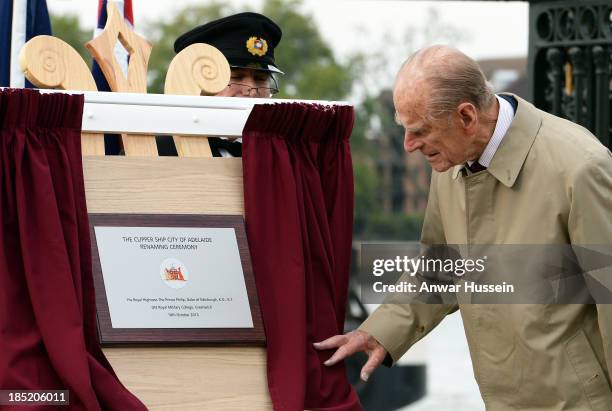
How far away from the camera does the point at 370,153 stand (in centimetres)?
4981

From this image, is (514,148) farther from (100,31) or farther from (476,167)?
(100,31)

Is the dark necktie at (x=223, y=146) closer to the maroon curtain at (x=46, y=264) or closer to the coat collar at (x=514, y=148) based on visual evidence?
the maroon curtain at (x=46, y=264)

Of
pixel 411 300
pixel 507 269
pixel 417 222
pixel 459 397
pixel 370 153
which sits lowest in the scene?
pixel 417 222

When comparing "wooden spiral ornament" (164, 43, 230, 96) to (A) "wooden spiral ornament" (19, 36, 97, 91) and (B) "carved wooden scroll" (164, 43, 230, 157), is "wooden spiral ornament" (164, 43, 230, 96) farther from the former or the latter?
(A) "wooden spiral ornament" (19, 36, 97, 91)

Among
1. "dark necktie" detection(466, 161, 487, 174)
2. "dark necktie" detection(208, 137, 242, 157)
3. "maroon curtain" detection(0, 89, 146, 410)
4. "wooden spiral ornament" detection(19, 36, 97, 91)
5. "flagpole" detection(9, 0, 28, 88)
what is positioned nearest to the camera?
"maroon curtain" detection(0, 89, 146, 410)

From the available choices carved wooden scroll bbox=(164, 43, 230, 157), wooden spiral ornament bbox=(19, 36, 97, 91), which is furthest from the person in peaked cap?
wooden spiral ornament bbox=(19, 36, 97, 91)

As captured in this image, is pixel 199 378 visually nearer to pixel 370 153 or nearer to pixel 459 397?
pixel 459 397

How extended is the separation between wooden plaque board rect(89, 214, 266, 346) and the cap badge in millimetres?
1055

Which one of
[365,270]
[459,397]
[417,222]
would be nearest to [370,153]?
[417,222]

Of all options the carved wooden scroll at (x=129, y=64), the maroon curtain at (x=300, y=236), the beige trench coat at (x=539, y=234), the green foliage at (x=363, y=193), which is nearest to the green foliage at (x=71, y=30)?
the green foliage at (x=363, y=193)

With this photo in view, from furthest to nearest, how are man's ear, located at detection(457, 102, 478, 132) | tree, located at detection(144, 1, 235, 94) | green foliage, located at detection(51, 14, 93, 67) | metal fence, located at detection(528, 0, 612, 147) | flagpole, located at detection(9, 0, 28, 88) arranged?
1. tree, located at detection(144, 1, 235, 94)
2. green foliage, located at detection(51, 14, 93, 67)
3. metal fence, located at detection(528, 0, 612, 147)
4. flagpole, located at detection(9, 0, 28, 88)
5. man's ear, located at detection(457, 102, 478, 132)

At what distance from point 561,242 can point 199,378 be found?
3.37 ft

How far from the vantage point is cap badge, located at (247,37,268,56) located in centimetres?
A: 388

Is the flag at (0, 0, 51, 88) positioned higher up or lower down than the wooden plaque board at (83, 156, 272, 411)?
higher up
